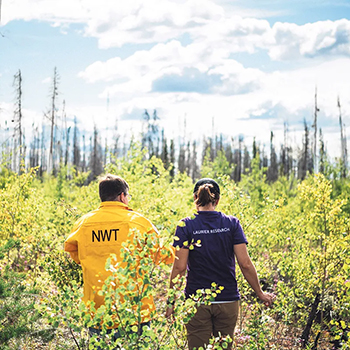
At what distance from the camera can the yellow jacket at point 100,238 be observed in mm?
3266

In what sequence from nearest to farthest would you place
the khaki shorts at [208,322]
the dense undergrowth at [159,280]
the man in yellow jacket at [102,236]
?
the dense undergrowth at [159,280] < the man in yellow jacket at [102,236] < the khaki shorts at [208,322]

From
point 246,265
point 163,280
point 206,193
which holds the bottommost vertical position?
point 163,280

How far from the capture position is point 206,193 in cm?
385

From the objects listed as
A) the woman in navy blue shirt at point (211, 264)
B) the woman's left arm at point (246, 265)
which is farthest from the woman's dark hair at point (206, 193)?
the woman's left arm at point (246, 265)

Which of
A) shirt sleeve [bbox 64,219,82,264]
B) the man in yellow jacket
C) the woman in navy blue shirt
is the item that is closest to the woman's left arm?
the woman in navy blue shirt

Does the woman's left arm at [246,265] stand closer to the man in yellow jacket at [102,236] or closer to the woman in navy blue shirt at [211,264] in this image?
the woman in navy blue shirt at [211,264]

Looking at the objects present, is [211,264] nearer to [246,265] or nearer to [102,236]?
[246,265]

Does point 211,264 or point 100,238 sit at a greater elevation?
point 100,238

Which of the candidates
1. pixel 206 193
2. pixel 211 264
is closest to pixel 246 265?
pixel 211 264

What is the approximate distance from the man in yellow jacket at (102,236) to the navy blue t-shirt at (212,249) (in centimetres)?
59

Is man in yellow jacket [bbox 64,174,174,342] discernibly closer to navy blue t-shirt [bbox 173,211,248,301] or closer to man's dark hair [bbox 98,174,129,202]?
man's dark hair [bbox 98,174,129,202]

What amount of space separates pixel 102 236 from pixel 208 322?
4.11 feet

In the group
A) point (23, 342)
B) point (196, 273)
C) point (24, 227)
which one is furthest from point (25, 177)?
point (196, 273)

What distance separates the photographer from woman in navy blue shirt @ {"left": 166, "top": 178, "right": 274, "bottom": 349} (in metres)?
3.76
